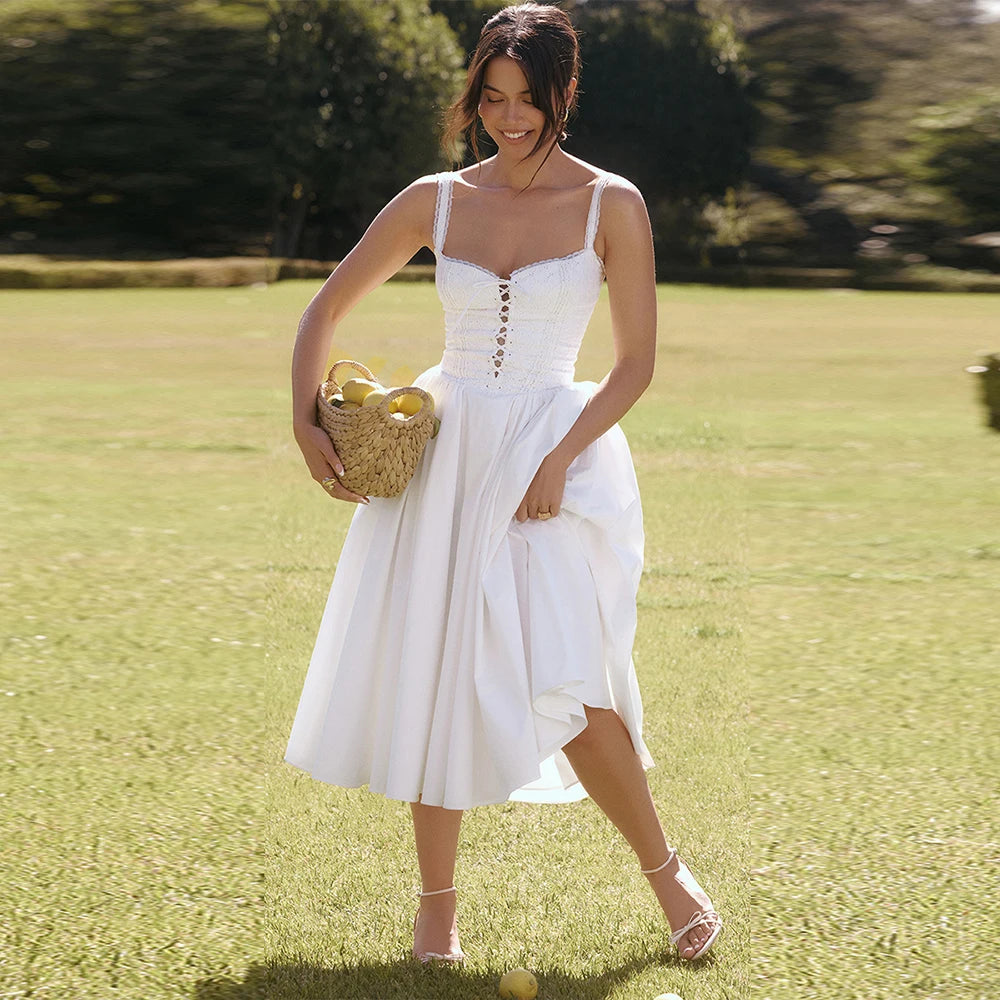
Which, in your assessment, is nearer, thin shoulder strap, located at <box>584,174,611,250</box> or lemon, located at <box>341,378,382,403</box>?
thin shoulder strap, located at <box>584,174,611,250</box>

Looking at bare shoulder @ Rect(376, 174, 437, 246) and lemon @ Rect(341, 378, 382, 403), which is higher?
bare shoulder @ Rect(376, 174, 437, 246)

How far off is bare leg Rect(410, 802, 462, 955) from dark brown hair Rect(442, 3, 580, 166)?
147 cm

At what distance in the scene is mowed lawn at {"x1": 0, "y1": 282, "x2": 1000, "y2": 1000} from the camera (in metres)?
3.43

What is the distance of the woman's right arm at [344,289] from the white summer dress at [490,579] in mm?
61

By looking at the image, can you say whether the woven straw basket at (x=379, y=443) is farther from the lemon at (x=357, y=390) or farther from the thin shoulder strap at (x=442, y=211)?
the thin shoulder strap at (x=442, y=211)

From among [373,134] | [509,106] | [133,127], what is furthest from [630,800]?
[373,134]

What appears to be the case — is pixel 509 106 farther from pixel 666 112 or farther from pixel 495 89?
pixel 666 112

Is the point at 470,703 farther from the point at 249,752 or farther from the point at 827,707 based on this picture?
the point at 827,707

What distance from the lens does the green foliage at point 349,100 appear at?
148ft

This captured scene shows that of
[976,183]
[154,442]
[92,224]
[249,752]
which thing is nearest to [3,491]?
A: [154,442]

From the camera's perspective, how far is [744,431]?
13883mm

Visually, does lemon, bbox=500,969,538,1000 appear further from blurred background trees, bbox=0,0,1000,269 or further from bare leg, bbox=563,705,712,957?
blurred background trees, bbox=0,0,1000,269

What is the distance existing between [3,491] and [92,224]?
32.2m

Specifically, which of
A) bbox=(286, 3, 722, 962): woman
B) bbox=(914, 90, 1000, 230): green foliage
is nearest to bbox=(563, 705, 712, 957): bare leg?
bbox=(286, 3, 722, 962): woman
